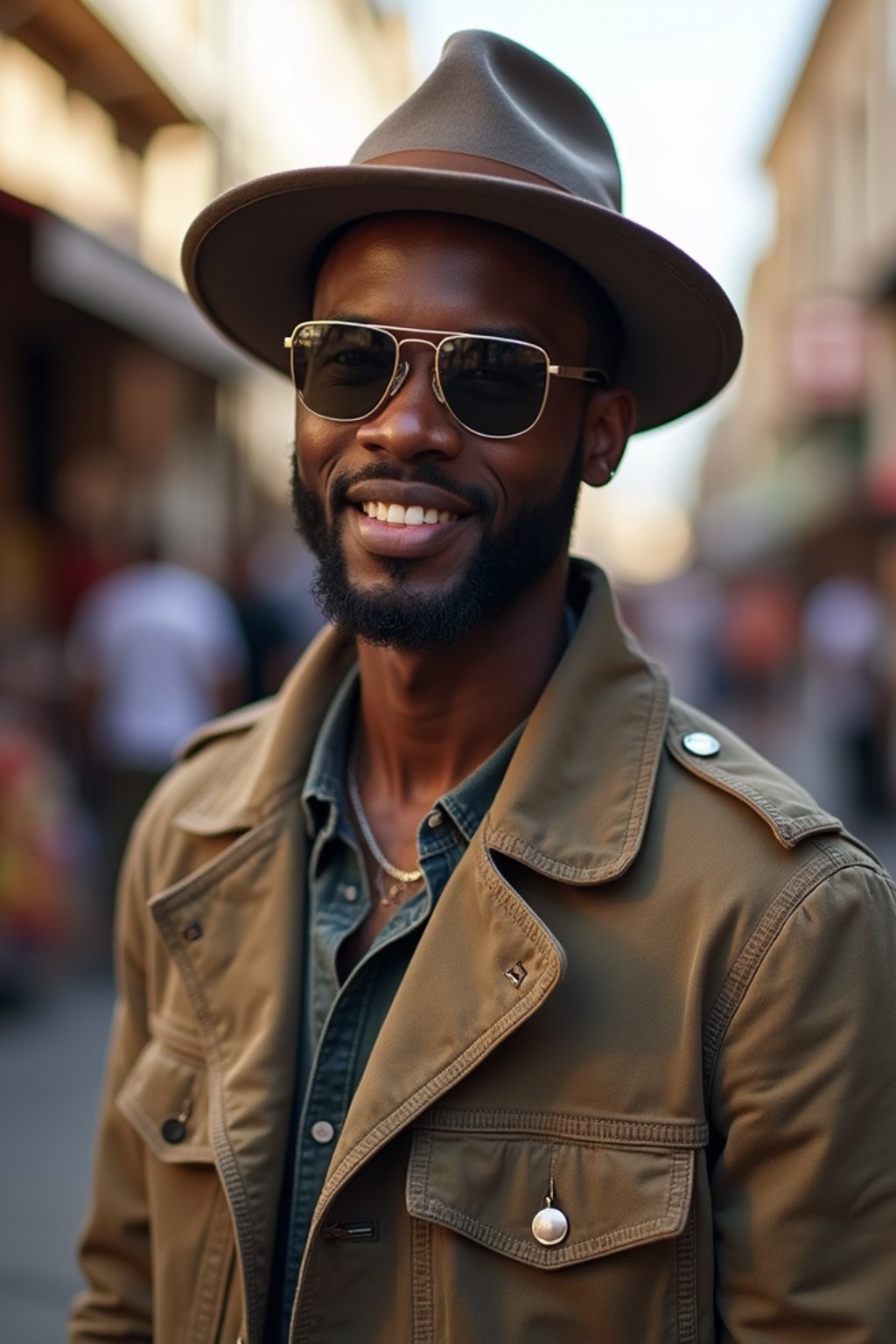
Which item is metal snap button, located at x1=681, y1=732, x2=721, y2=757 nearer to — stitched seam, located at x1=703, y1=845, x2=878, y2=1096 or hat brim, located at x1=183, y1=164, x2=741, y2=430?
stitched seam, located at x1=703, y1=845, x2=878, y2=1096

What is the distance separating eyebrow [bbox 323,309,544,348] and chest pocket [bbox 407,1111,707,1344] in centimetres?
105

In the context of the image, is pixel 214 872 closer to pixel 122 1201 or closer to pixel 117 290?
pixel 122 1201

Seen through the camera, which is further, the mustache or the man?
the mustache

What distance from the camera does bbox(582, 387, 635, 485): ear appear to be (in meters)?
2.12

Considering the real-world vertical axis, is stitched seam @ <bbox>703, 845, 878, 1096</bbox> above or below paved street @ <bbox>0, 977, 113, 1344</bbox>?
above

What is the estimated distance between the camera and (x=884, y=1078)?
1622 millimetres

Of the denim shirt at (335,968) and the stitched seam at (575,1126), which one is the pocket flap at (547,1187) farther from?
the denim shirt at (335,968)

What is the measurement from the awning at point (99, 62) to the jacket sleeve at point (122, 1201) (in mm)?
6368

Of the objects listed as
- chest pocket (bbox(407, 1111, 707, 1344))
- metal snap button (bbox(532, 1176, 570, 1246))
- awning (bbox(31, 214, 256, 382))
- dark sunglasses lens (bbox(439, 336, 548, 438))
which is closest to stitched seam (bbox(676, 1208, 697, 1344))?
chest pocket (bbox(407, 1111, 707, 1344))

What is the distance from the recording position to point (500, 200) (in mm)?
1794

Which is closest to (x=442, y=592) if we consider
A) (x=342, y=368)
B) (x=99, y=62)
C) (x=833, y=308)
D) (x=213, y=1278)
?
(x=342, y=368)

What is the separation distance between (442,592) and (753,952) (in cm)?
65

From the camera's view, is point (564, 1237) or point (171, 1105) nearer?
point (564, 1237)

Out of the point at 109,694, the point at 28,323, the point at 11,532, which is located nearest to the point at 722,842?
the point at 109,694
